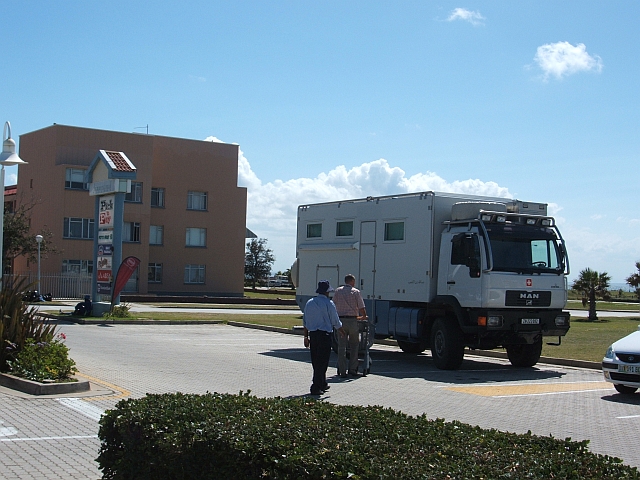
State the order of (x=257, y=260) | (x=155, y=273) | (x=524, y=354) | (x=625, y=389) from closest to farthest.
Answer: (x=625, y=389), (x=524, y=354), (x=155, y=273), (x=257, y=260)

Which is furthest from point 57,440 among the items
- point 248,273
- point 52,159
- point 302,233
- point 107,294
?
point 248,273

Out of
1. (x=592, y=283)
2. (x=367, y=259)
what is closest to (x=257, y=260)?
(x=592, y=283)

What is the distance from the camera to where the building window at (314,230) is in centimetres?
2070

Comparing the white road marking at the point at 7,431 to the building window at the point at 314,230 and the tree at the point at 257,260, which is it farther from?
the tree at the point at 257,260

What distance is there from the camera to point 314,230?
21.0 metres

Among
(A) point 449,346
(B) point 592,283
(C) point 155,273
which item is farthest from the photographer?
(C) point 155,273

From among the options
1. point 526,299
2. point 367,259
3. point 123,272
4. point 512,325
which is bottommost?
point 512,325

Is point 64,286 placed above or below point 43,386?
above

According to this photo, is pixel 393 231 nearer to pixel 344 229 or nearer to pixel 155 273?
pixel 344 229

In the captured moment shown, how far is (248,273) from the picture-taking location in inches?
3383

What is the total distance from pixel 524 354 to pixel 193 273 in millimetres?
44459

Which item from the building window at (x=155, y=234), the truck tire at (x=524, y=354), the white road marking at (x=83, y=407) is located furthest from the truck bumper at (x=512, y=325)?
the building window at (x=155, y=234)

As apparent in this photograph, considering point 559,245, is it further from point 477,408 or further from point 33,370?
point 33,370

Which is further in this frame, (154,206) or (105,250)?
Result: (154,206)
